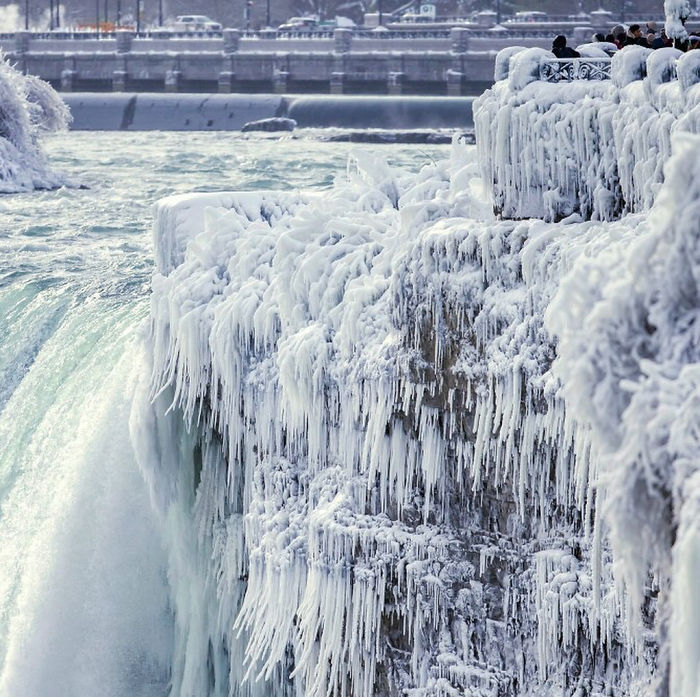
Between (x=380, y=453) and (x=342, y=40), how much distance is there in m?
52.7

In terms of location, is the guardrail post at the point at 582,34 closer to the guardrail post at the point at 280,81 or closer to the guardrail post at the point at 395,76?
the guardrail post at the point at 395,76

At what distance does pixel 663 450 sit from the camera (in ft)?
16.4

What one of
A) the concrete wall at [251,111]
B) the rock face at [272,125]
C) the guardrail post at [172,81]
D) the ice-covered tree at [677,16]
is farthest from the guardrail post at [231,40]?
the ice-covered tree at [677,16]

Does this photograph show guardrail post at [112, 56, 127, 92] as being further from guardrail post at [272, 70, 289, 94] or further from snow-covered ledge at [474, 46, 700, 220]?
snow-covered ledge at [474, 46, 700, 220]

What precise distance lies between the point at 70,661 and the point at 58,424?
2034mm

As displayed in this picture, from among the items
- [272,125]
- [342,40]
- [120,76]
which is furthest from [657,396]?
[120,76]

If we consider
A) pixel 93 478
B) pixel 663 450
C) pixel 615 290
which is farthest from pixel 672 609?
pixel 93 478

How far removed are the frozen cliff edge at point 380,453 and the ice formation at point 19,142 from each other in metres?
19.7

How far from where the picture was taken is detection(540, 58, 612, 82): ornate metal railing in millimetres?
9617

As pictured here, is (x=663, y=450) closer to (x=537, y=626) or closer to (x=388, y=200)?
(x=537, y=626)

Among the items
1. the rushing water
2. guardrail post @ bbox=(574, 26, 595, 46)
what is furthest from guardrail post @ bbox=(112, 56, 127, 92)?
the rushing water

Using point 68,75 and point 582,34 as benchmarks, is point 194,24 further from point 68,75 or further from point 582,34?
point 582,34

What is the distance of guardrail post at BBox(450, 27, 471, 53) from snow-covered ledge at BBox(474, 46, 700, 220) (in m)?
50.1

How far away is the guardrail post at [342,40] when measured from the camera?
61.0m
